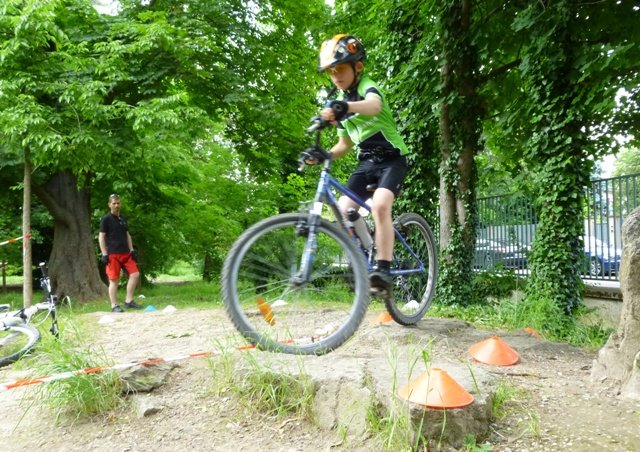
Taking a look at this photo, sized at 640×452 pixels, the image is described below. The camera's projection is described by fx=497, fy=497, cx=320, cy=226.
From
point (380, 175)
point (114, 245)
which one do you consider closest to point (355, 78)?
point (380, 175)

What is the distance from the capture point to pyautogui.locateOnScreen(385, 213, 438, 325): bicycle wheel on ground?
14.0 feet

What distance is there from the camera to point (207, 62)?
1057cm

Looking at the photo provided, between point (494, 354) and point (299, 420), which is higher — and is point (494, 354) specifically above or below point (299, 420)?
above

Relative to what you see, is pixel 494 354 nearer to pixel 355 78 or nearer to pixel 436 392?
pixel 436 392

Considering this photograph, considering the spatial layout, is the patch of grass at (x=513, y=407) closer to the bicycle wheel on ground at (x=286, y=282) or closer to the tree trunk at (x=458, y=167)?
the bicycle wheel on ground at (x=286, y=282)

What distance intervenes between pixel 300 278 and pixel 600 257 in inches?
308

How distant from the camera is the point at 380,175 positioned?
3.56 meters

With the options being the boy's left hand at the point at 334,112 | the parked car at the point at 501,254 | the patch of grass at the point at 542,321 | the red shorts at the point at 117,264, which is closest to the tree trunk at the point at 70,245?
the red shorts at the point at 117,264

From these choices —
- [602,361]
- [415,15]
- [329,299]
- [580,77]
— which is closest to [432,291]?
[602,361]

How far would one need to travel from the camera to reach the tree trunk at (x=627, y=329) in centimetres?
299

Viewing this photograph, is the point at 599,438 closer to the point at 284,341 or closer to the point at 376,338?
the point at 284,341

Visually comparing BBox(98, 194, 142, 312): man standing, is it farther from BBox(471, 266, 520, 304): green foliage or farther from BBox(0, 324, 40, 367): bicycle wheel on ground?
BBox(471, 266, 520, 304): green foliage

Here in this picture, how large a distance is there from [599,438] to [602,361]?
3.45 feet

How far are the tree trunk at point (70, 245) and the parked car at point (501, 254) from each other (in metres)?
8.97
